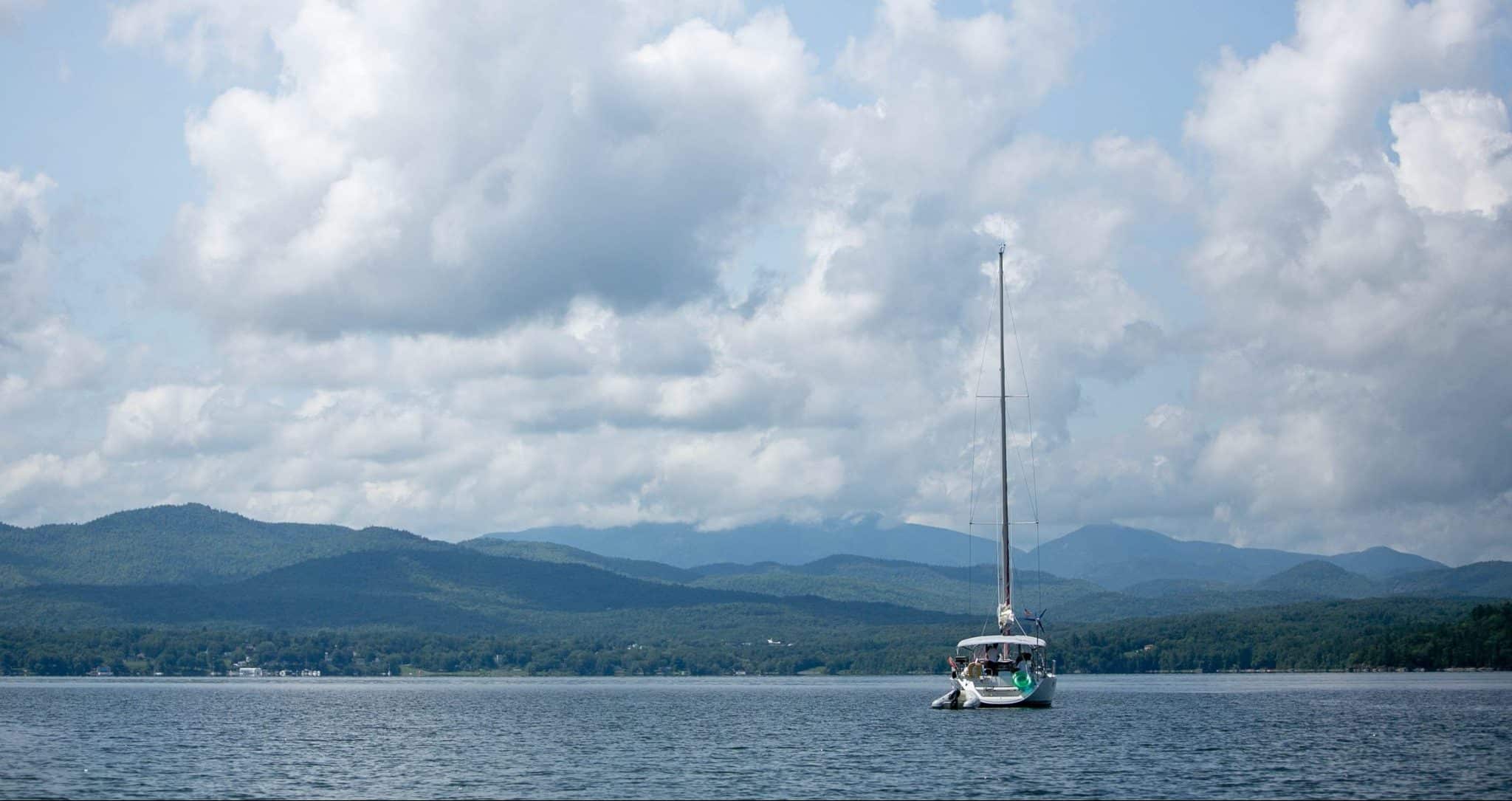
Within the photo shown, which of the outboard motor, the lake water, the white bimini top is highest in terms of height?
the white bimini top

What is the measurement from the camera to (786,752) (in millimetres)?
92750

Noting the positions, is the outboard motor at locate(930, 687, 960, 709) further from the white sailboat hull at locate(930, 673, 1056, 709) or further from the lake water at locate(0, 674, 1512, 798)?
the white sailboat hull at locate(930, 673, 1056, 709)

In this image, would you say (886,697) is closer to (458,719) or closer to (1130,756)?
(458,719)

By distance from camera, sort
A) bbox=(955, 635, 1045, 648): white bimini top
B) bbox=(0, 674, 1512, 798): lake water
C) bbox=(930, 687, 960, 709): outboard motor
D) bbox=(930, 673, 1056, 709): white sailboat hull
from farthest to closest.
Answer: bbox=(930, 687, 960, 709): outboard motor
bbox=(930, 673, 1056, 709): white sailboat hull
bbox=(955, 635, 1045, 648): white bimini top
bbox=(0, 674, 1512, 798): lake water

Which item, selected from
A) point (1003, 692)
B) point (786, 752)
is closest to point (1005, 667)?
point (1003, 692)

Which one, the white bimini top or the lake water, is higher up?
the white bimini top

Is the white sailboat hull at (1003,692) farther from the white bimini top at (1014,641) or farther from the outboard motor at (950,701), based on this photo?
the white bimini top at (1014,641)

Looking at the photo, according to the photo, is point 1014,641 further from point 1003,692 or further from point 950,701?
point 950,701

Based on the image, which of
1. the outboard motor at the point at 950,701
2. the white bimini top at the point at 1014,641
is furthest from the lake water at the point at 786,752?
the white bimini top at the point at 1014,641

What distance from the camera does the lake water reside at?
230ft

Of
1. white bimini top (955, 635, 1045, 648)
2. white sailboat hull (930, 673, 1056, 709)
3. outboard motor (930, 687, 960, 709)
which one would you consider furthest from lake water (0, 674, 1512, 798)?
white bimini top (955, 635, 1045, 648)

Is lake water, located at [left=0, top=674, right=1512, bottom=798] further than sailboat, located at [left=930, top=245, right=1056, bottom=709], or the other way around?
sailboat, located at [left=930, top=245, right=1056, bottom=709]

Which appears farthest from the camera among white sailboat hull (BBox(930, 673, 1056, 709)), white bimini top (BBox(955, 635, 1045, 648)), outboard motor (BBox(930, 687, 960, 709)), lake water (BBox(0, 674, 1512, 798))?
outboard motor (BBox(930, 687, 960, 709))

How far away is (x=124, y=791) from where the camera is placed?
69.8 meters
